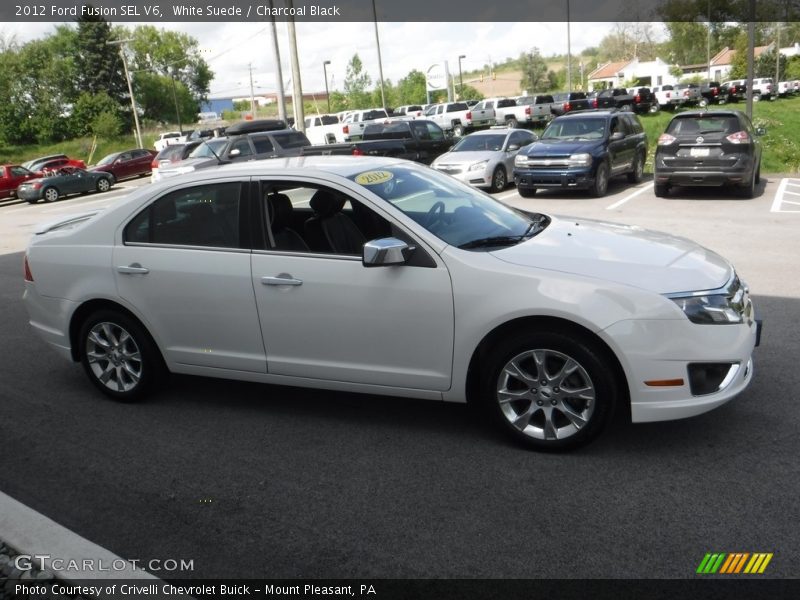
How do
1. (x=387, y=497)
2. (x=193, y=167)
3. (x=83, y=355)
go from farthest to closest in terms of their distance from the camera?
(x=193, y=167) < (x=83, y=355) < (x=387, y=497)

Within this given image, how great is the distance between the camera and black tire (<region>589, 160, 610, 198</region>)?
1623 cm

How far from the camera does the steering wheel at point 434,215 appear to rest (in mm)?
4688

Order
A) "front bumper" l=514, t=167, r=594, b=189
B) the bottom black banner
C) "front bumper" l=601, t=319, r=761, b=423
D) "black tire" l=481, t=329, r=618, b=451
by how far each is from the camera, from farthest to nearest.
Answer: "front bumper" l=514, t=167, r=594, b=189, "black tire" l=481, t=329, r=618, b=451, "front bumper" l=601, t=319, r=761, b=423, the bottom black banner

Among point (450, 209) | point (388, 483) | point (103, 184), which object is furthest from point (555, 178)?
point (103, 184)

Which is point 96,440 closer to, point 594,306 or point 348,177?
point 348,177

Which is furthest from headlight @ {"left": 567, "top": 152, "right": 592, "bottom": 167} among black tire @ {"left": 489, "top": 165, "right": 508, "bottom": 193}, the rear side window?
the rear side window

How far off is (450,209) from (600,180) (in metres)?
12.2

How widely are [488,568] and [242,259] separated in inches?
101

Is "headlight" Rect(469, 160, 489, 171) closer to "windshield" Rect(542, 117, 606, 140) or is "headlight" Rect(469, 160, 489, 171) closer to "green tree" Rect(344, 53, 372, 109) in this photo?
"windshield" Rect(542, 117, 606, 140)

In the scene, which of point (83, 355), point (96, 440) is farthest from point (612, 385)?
point (83, 355)

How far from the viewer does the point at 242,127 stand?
2528 cm

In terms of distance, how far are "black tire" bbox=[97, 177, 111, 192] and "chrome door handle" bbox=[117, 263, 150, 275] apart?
29118 millimetres

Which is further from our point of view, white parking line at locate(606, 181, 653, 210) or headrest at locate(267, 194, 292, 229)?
white parking line at locate(606, 181, 653, 210)

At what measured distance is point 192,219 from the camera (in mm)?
5191
